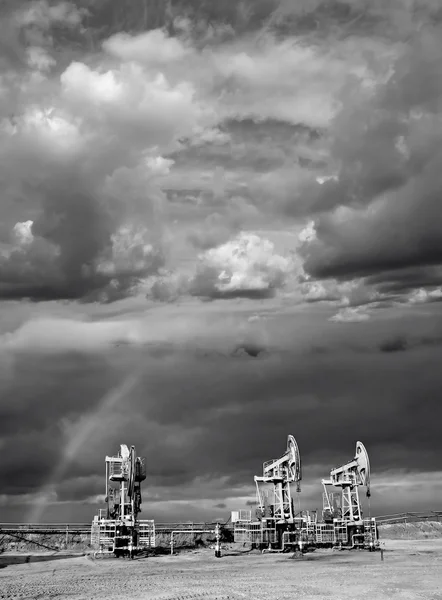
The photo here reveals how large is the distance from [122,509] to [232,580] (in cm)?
3694

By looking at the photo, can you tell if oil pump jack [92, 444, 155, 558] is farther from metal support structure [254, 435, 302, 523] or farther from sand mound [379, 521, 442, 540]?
sand mound [379, 521, 442, 540]

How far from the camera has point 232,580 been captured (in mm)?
49812

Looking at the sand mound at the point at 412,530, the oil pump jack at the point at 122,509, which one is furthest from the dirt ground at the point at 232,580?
the sand mound at the point at 412,530

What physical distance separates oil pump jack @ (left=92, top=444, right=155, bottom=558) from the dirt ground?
9.73 m

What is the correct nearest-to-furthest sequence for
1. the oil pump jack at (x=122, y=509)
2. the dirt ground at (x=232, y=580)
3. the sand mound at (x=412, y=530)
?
1. the dirt ground at (x=232, y=580)
2. the oil pump jack at (x=122, y=509)
3. the sand mound at (x=412, y=530)

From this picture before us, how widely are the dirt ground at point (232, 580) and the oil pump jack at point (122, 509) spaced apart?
9733 mm

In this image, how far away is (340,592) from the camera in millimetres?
40875

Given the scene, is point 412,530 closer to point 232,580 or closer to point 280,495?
point 280,495

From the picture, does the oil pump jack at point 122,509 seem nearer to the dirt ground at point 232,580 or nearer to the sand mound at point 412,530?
the dirt ground at point 232,580

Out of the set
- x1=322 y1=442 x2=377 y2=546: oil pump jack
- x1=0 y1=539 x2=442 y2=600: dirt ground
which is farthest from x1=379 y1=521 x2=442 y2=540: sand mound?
x1=0 y1=539 x2=442 y2=600: dirt ground

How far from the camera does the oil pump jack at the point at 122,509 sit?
83.8 m

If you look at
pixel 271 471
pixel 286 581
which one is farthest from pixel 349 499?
pixel 286 581

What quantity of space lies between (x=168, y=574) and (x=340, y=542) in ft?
155

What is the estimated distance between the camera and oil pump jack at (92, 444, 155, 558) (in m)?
83.8
